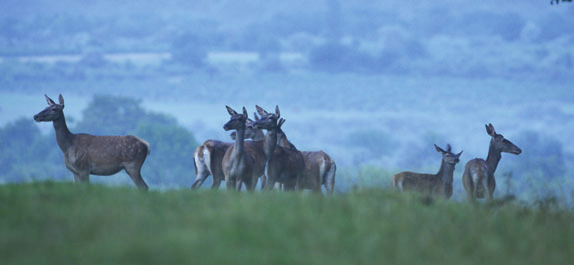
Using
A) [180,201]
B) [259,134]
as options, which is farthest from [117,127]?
[180,201]

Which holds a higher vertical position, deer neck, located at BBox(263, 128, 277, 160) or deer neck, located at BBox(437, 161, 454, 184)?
deer neck, located at BBox(263, 128, 277, 160)

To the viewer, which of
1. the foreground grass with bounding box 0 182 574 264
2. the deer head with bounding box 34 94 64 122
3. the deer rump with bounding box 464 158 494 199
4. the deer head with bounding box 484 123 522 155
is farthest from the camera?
the deer head with bounding box 484 123 522 155

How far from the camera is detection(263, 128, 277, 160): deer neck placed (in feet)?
59.0

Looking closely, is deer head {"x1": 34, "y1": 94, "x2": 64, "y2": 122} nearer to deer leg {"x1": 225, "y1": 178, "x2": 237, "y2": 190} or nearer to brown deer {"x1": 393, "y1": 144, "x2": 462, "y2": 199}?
deer leg {"x1": 225, "y1": 178, "x2": 237, "y2": 190}

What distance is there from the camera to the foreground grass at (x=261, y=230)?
9688 millimetres

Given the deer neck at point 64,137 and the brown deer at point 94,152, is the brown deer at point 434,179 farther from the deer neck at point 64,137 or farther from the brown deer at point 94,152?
the deer neck at point 64,137

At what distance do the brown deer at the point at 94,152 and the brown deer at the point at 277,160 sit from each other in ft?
8.43

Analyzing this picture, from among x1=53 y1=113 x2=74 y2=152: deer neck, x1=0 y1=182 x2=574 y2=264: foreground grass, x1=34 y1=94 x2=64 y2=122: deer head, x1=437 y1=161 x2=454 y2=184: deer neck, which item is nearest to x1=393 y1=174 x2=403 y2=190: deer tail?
x1=437 y1=161 x2=454 y2=184: deer neck

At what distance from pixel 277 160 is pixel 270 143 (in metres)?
0.72

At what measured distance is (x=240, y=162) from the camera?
16828mm

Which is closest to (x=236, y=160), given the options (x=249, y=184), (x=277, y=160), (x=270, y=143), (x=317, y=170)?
(x=249, y=184)

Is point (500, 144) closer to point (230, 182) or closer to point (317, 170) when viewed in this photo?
point (317, 170)

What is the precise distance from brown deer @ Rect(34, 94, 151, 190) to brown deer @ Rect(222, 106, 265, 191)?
202 centimetres

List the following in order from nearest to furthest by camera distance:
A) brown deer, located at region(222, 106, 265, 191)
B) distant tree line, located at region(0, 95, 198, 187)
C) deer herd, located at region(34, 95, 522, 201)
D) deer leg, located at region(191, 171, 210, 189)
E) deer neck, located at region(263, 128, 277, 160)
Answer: brown deer, located at region(222, 106, 265, 191)
deer herd, located at region(34, 95, 522, 201)
deer neck, located at region(263, 128, 277, 160)
deer leg, located at region(191, 171, 210, 189)
distant tree line, located at region(0, 95, 198, 187)
